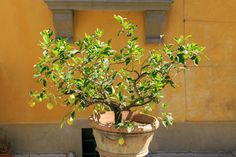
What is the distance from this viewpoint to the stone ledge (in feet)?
17.0

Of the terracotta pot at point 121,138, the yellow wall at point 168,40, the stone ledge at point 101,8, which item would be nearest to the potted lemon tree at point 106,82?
the terracotta pot at point 121,138

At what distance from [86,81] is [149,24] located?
228 cm

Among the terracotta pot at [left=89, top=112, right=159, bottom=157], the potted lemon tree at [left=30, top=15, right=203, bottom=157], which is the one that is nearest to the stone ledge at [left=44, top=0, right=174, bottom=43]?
the potted lemon tree at [left=30, top=15, right=203, bottom=157]

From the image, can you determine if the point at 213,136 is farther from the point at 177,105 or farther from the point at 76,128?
the point at 76,128

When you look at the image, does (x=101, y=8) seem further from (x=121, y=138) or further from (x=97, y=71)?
(x=121, y=138)

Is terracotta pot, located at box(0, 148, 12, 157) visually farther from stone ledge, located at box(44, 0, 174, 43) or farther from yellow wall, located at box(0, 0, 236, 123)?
stone ledge, located at box(44, 0, 174, 43)

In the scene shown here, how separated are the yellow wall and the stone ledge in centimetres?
16

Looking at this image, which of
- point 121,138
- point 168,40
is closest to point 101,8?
point 168,40

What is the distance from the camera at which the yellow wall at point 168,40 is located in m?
5.43

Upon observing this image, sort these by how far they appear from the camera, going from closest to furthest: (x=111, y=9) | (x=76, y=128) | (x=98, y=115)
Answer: (x=98, y=115) → (x=111, y=9) → (x=76, y=128)

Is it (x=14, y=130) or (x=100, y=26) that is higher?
(x=100, y=26)

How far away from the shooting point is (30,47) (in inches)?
215

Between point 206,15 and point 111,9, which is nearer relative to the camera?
point 111,9

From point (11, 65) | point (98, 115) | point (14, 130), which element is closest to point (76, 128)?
point (14, 130)
